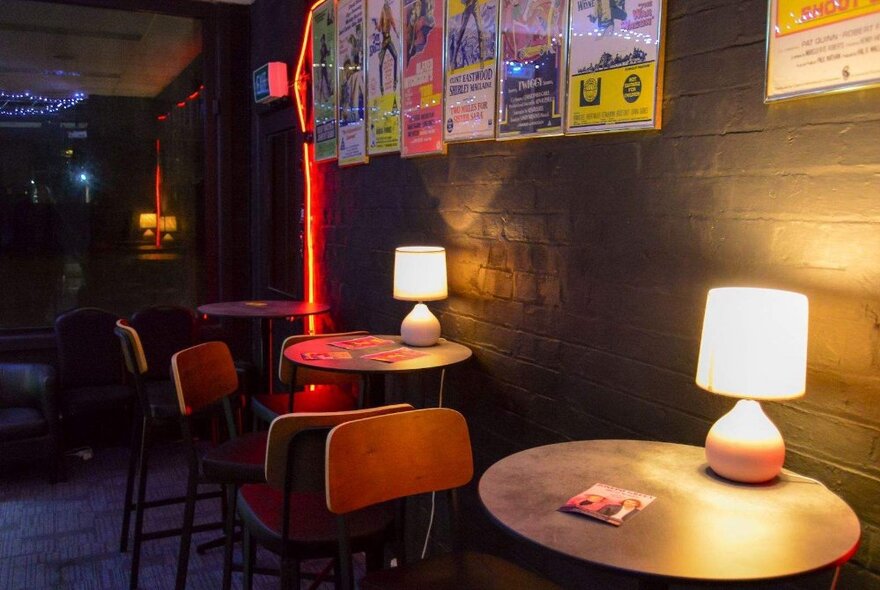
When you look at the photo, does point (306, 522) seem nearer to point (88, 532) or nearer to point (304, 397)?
point (304, 397)

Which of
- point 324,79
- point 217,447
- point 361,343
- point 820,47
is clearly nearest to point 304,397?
point 361,343

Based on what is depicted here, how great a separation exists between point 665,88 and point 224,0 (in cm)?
401

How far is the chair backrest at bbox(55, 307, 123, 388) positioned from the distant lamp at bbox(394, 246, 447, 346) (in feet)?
8.46

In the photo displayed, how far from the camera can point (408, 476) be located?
6.07ft

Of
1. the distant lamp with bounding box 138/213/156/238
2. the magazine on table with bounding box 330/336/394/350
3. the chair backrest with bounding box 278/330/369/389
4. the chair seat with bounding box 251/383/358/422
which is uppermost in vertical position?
the distant lamp with bounding box 138/213/156/238

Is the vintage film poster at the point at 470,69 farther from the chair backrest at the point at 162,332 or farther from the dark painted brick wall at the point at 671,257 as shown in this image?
the chair backrest at the point at 162,332

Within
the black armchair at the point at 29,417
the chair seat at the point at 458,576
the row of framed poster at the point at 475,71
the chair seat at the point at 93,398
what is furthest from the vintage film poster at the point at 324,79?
the chair seat at the point at 458,576

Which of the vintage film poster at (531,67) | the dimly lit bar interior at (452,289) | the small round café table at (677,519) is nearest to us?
the small round café table at (677,519)

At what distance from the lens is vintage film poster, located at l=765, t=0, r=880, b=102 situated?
143cm

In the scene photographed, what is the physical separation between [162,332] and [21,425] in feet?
2.96

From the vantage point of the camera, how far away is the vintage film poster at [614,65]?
6.27 feet

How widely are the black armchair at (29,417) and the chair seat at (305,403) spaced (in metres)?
1.58

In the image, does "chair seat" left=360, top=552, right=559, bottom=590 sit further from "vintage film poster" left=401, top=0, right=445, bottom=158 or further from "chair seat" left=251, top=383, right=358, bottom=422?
"vintage film poster" left=401, top=0, right=445, bottom=158

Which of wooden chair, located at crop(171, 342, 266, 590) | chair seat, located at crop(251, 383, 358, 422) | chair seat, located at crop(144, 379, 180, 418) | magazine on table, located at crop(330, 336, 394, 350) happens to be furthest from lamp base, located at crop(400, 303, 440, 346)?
chair seat, located at crop(144, 379, 180, 418)
